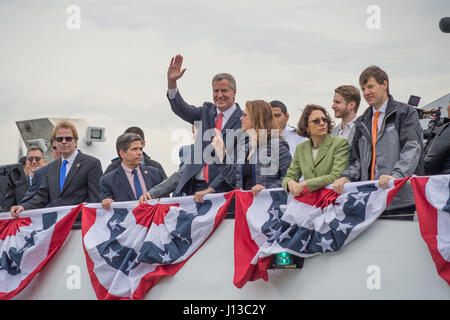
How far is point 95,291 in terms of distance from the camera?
7.43m

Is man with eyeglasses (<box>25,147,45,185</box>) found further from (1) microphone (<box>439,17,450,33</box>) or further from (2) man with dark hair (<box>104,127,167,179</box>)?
(1) microphone (<box>439,17,450,33</box>)

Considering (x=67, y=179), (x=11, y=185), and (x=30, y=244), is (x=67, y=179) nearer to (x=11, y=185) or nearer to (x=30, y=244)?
(x=30, y=244)

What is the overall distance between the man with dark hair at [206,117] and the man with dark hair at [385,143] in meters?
1.42

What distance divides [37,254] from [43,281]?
337 mm

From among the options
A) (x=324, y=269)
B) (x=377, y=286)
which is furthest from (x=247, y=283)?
(x=377, y=286)

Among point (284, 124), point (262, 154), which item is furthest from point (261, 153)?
point (284, 124)

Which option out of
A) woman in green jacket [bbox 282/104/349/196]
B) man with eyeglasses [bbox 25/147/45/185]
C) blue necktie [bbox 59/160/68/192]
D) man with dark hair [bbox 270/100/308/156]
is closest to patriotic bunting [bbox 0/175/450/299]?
woman in green jacket [bbox 282/104/349/196]

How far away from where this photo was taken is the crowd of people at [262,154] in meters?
6.04

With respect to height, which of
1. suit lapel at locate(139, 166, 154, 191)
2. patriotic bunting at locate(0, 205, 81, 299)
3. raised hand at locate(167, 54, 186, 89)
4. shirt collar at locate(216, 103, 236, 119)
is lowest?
patriotic bunting at locate(0, 205, 81, 299)

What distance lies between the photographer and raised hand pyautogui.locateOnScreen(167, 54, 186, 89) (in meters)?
7.68

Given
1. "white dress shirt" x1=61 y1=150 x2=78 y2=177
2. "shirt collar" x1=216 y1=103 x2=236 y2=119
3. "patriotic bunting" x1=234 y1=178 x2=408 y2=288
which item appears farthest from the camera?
"white dress shirt" x1=61 y1=150 x2=78 y2=177

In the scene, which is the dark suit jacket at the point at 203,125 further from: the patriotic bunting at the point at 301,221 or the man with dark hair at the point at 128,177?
the man with dark hair at the point at 128,177

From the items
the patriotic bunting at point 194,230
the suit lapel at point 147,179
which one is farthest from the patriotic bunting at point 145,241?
the suit lapel at point 147,179

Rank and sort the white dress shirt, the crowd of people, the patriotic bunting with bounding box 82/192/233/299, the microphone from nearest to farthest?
the crowd of people < the microphone < the patriotic bunting with bounding box 82/192/233/299 < the white dress shirt
